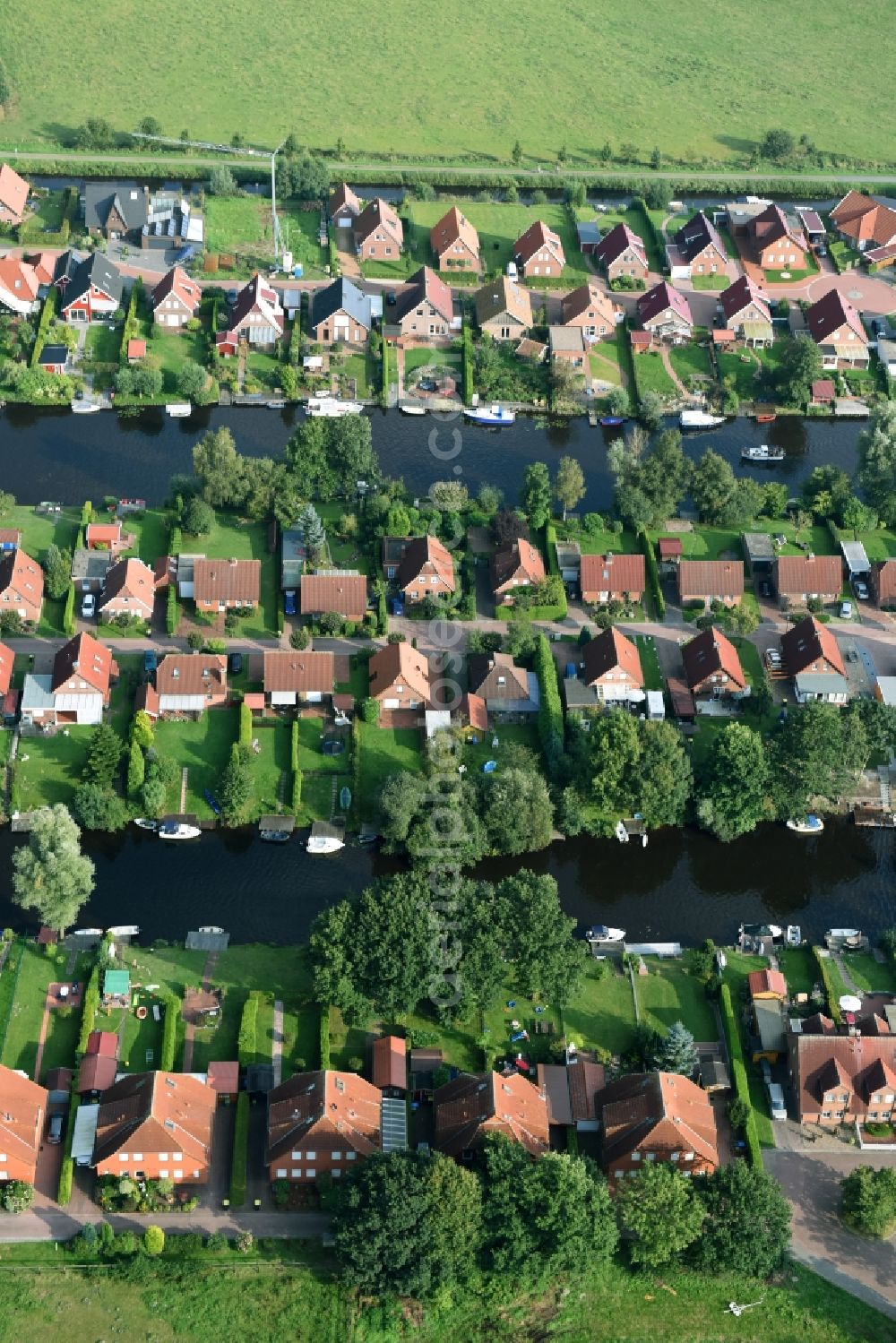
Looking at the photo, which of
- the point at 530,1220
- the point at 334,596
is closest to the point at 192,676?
the point at 334,596

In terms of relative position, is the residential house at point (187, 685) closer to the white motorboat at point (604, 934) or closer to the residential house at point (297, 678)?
the residential house at point (297, 678)

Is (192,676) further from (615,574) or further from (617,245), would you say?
(617,245)

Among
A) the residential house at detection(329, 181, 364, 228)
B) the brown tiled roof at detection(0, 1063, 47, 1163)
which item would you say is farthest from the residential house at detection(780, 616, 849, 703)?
the residential house at detection(329, 181, 364, 228)

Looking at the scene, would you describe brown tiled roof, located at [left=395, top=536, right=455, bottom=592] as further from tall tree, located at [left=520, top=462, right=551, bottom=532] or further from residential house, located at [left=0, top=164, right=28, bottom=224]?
residential house, located at [left=0, top=164, right=28, bottom=224]

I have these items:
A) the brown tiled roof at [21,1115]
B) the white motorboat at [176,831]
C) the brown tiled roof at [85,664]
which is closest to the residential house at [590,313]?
the brown tiled roof at [85,664]

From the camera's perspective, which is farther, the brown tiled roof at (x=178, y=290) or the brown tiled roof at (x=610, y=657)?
the brown tiled roof at (x=178, y=290)

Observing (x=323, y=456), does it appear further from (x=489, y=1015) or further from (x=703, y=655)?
(x=489, y=1015)
